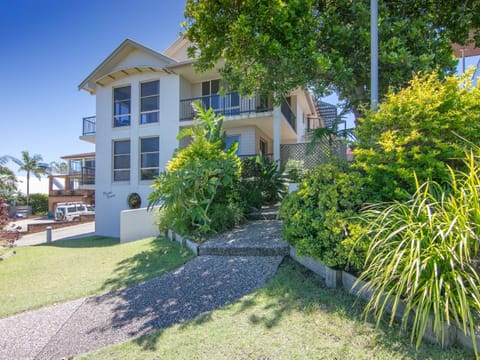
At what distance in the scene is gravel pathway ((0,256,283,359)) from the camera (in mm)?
3014

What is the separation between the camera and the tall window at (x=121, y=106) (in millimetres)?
15188

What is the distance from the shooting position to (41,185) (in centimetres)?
4278

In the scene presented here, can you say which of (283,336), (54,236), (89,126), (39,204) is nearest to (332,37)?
(283,336)

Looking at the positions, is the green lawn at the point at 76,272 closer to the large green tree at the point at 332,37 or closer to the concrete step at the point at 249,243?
the concrete step at the point at 249,243

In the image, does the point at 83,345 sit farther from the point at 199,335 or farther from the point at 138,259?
the point at 138,259

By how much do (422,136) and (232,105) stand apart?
1055 centimetres

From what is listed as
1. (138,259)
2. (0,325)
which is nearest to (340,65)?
(138,259)

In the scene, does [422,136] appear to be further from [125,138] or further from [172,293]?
[125,138]

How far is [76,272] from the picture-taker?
5.67 meters

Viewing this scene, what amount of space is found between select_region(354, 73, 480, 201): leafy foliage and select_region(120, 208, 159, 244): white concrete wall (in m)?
8.60

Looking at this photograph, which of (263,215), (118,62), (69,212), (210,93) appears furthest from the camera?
(69,212)

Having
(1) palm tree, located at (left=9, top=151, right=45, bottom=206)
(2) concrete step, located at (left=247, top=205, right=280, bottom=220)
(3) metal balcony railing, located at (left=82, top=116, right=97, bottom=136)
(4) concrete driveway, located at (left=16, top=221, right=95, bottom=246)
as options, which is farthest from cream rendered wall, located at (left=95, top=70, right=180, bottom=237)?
(1) palm tree, located at (left=9, top=151, right=45, bottom=206)

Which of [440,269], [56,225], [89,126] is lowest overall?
[56,225]

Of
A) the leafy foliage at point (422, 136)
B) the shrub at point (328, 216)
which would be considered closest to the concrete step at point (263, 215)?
the shrub at point (328, 216)
